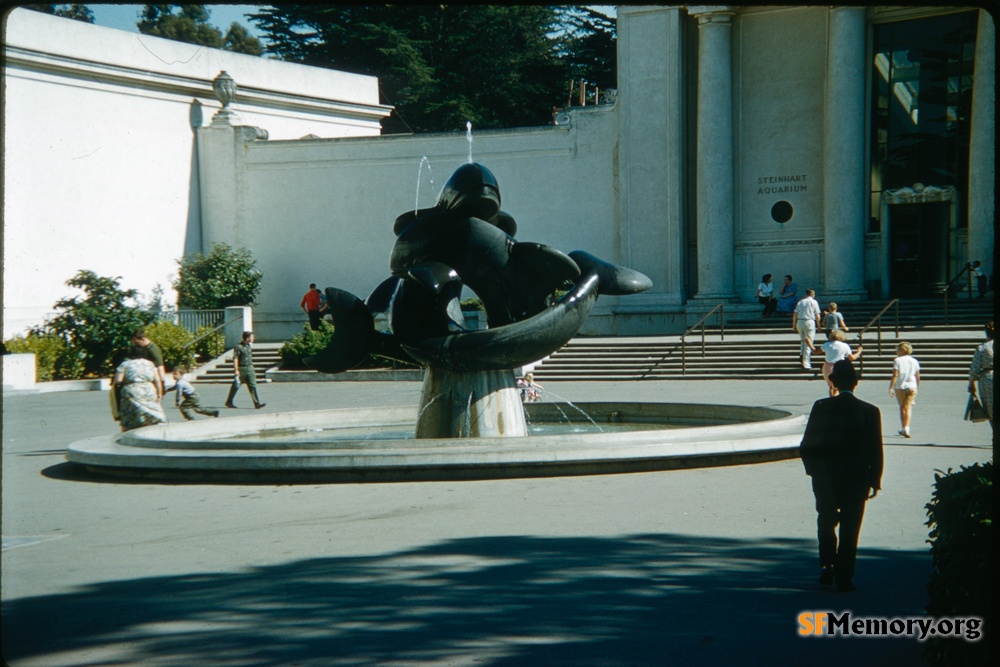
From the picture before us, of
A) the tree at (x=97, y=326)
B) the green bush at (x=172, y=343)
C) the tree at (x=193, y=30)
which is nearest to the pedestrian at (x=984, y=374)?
the green bush at (x=172, y=343)

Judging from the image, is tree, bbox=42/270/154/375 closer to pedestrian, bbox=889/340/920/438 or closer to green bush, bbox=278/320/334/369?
green bush, bbox=278/320/334/369

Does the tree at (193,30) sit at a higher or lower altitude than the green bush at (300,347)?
higher

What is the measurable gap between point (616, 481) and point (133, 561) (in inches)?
176

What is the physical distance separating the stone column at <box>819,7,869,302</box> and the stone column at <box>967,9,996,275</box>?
2884 mm

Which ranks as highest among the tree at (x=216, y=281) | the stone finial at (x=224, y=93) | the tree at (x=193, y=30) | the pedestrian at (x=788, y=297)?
the tree at (x=193, y=30)

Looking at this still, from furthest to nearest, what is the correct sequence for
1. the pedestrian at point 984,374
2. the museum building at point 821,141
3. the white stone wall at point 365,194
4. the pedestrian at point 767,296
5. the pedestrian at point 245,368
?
1. the white stone wall at point 365,194
2. the museum building at point 821,141
3. the pedestrian at point 767,296
4. the pedestrian at point 245,368
5. the pedestrian at point 984,374

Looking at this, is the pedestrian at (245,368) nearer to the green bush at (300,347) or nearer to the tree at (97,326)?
the green bush at (300,347)

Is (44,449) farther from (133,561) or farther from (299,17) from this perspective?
(299,17)

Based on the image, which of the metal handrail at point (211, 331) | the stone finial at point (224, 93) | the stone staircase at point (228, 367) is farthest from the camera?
the stone finial at point (224, 93)

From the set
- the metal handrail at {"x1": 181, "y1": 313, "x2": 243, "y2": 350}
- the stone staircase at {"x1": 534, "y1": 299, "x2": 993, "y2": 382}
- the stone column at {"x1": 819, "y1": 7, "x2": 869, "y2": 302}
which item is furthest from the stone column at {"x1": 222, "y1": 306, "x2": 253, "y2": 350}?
the stone column at {"x1": 819, "y1": 7, "x2": 869, "y2": 302}

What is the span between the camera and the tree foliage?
48.0 metres

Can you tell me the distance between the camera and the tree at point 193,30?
59688 mm

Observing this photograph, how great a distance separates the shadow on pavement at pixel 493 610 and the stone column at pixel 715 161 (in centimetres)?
2662

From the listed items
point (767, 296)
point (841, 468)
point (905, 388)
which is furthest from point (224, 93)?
point (841, 468)
